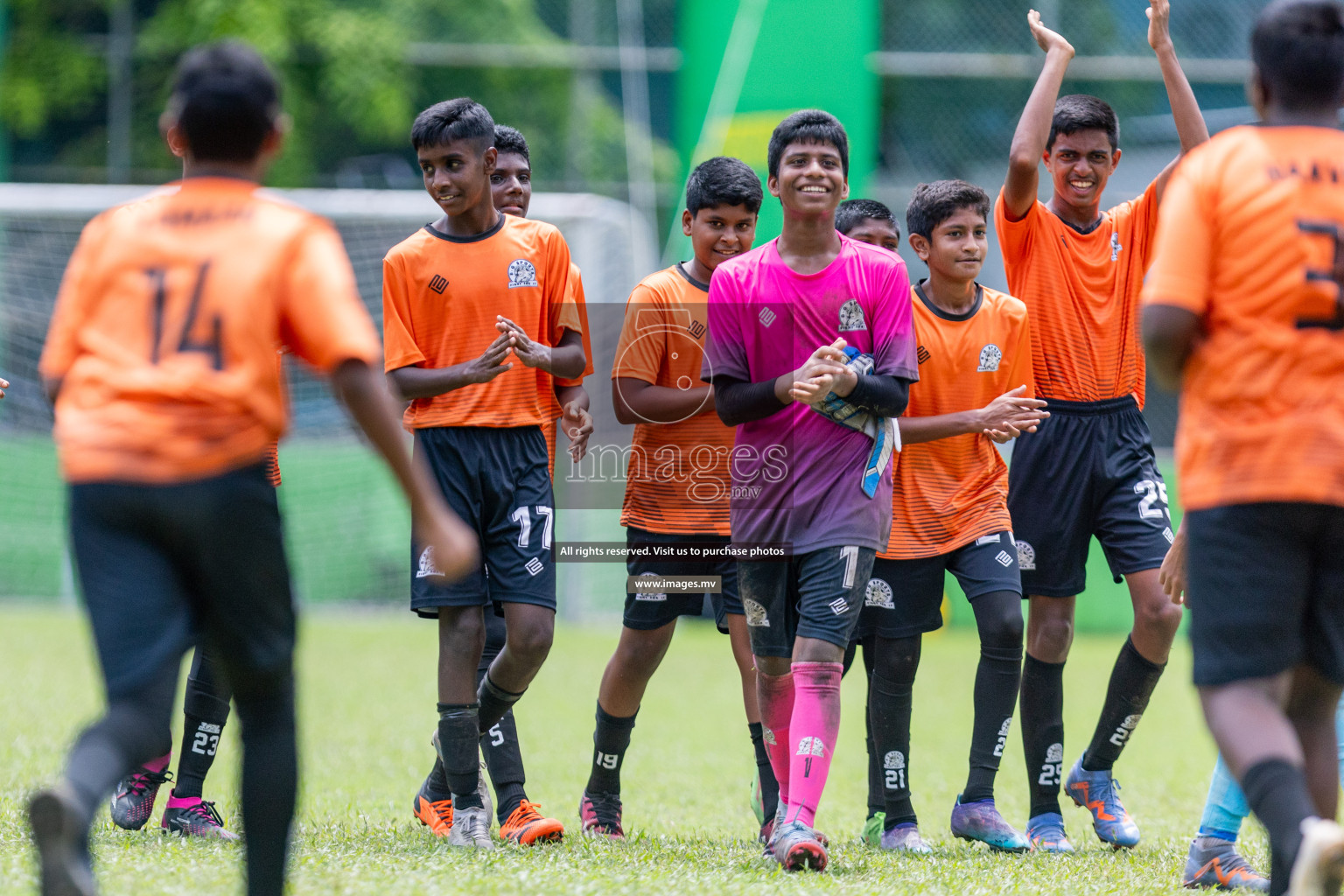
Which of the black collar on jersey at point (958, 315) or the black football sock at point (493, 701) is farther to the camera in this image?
the black collar on jersey at point (958, 315)

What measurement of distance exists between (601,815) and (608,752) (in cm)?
24

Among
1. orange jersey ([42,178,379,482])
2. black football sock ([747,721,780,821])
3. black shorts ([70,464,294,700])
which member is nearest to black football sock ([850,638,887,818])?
black football sock ([747,721,780,821])

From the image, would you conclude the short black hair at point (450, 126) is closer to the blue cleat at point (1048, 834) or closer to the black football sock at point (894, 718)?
the black football sock at point (894, 718)

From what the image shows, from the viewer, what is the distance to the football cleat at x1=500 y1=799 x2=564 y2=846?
500 cm

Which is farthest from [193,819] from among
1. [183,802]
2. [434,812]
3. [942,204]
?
[942,204]

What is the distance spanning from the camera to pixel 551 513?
5.15 meters

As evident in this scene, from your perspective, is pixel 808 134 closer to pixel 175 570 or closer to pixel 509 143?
pixel 509 143

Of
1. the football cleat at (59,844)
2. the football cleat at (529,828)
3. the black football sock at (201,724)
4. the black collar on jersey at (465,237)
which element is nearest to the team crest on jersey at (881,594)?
the football cleat at (529,828)

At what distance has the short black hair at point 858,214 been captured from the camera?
5.93 meters

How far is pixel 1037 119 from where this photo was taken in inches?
203

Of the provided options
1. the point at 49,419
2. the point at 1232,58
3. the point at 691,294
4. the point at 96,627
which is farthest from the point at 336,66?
the point at 96,627

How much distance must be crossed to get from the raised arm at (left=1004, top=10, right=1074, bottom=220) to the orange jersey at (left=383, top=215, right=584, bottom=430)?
5.94 ft

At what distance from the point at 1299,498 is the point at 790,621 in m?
2.02

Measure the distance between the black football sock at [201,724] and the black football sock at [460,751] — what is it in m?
0.92
